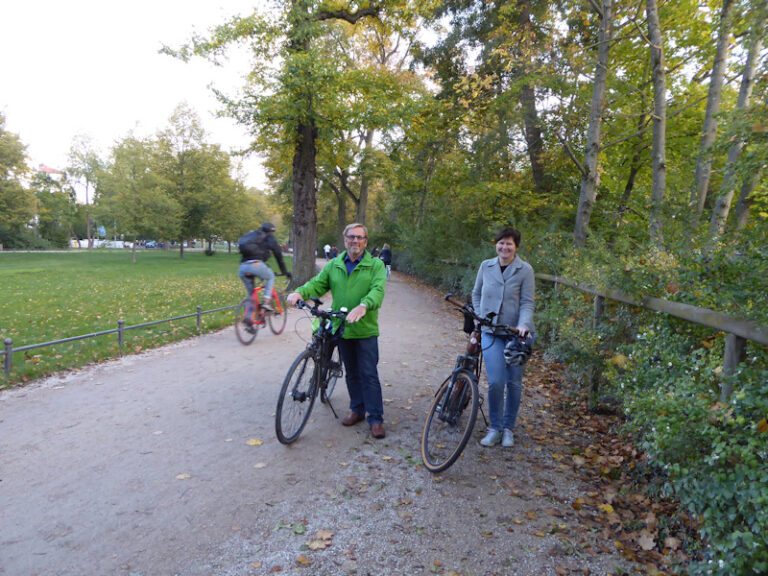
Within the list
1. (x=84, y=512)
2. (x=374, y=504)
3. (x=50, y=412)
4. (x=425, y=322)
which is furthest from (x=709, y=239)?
(x=425, y=322)

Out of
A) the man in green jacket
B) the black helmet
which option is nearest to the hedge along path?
the man in green jacket

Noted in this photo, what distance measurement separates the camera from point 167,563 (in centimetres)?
274

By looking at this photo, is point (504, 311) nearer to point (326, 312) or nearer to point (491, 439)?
point (491, 439)

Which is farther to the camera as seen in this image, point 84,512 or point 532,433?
point 532,433

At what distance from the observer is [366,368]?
4.57m

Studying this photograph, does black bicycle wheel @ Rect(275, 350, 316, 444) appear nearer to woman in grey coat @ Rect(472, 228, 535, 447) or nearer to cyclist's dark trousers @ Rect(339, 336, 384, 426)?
cyclist's dark trousers @ Rect(339, 336, 384, 426)

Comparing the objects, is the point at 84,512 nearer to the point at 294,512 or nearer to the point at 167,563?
the point at 167,563

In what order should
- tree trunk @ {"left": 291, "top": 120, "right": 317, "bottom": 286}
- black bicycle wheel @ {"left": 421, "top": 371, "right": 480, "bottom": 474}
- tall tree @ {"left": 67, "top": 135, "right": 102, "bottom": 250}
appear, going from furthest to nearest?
tall tree @ {"left": 67, "top": 135, "right": 102, "bottom": 250} < tree trunk @ {"left": 291, "top": 120, "right": 317, "bottom": 286} < black bicycle wheel @ {"left": 421, "top": 371, "right": 480, "bottom": 474}

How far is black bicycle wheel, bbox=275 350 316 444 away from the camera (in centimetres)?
421

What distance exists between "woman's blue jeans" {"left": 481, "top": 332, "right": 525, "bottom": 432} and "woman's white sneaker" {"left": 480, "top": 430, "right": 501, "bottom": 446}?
0.05 meters

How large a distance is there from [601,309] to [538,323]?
3.30m

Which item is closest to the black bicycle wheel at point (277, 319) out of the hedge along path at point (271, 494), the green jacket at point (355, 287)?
the hedge along path at point (271, 494)

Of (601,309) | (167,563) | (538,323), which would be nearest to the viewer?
(167,563)

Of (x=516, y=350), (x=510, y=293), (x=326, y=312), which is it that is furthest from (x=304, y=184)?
(x=516, y=350)
